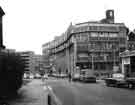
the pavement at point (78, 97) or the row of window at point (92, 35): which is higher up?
the row of window at point (92, 35)

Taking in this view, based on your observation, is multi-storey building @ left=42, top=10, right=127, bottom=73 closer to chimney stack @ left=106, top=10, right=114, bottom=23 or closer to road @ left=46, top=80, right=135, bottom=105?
chimney stack @ left=106, top=10, right=114, bottom=23

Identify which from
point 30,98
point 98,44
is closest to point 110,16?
point 98,44

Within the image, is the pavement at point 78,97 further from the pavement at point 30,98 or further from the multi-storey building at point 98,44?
the multi-storey building at point 98,44

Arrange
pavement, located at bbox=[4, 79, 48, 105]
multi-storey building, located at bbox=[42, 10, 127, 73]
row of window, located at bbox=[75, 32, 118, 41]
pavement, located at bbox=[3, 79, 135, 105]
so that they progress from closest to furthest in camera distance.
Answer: pavement, located at bbox=[3, 79, 135, 105] → pavement, located at bbox=[4, 79, 48, 105] → multi-storey building, located at bbox=[42, 10, 127, 73] → row of window, located at bbox=[75, 32, 118, 41]

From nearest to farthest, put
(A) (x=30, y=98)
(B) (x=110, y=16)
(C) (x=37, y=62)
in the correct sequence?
(A) (x=30, y=98) → (B) (x=110, y=16) → (C) (x=37, y=62)

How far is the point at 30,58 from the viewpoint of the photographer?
170m

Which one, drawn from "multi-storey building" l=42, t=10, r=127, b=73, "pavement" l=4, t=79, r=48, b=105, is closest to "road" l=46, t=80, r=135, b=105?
"pavement" l=4, t=79, r=48, b=105

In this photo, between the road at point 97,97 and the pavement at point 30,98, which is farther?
the pavement at point 30,98

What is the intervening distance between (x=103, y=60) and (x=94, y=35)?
841cm

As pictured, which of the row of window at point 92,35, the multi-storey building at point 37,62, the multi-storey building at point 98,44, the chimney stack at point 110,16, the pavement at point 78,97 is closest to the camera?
the pavement at point 78,97

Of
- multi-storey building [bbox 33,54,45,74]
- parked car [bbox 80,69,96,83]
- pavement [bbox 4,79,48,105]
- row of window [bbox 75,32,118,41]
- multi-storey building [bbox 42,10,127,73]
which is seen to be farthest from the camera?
multi-storey building [bbox 33,54,45,74]

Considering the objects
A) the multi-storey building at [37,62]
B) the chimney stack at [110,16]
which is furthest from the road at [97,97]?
the multi-storey building at [37,62]

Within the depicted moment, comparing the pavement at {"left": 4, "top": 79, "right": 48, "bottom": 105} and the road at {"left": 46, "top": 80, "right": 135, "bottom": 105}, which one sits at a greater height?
the road at {"left": 46, "top": 80, "right": 135, "bottom": 105}

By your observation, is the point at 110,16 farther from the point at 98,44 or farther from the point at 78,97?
the point at 78,97
